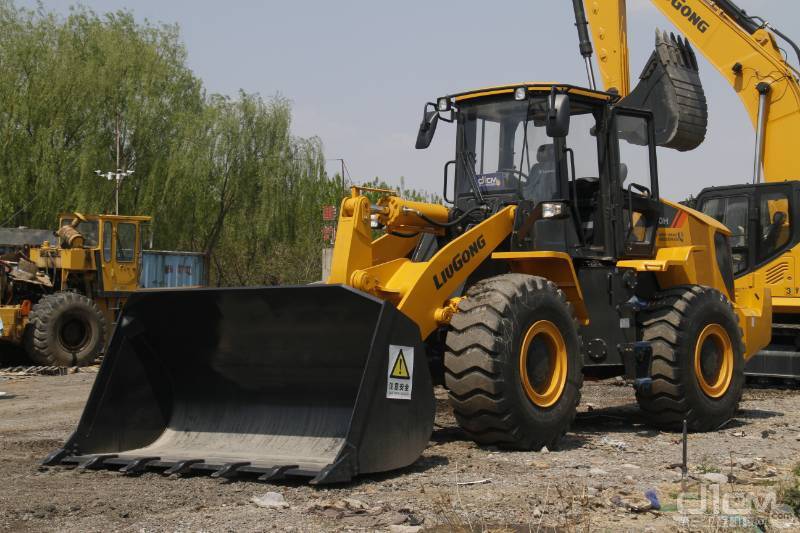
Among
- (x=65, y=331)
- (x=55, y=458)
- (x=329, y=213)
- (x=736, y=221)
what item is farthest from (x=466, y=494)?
(x=329, y=213)

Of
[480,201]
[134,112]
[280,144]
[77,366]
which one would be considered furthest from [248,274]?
[480,201]

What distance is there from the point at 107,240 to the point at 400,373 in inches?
538

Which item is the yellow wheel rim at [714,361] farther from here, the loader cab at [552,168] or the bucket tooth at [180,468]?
the bucket tooth at [180,468]

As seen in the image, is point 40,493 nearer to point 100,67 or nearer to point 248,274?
point 100,67

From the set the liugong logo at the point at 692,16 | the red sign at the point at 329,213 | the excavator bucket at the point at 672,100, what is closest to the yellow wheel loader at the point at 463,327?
the excavator bucket at the point at 672,100

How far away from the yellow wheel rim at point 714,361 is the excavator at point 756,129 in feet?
13.3

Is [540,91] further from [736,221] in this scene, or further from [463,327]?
[736,221]

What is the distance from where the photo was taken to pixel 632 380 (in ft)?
30.3

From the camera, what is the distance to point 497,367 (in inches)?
293

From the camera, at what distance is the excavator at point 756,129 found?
13.6m

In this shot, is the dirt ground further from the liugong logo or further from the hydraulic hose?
the liugong logo

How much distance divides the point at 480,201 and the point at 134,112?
2792 centimetres

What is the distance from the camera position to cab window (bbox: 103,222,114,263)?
19172 mm

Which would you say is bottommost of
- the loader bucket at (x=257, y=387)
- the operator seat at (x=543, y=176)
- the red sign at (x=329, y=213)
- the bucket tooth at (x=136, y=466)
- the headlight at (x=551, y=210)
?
the bucket tooth at (x=136, y=466)
